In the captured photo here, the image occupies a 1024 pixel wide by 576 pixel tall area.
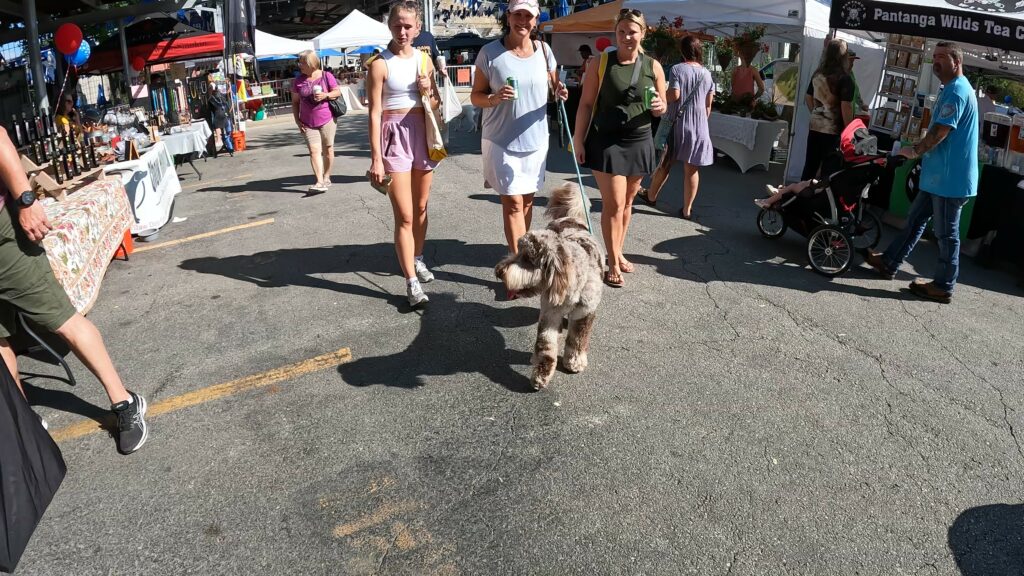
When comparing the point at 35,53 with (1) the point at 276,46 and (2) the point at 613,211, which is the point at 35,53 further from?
(1) the point at 276,46

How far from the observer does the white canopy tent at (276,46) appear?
23203 millimetres

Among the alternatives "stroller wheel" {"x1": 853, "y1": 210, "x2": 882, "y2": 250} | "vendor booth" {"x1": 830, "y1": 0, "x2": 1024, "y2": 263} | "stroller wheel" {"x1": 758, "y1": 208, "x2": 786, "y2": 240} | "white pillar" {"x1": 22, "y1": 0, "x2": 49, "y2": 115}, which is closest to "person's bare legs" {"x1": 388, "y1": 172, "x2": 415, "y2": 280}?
"stroller wheel" {"x1": 758, "y1": 208, "x2": 786, "y2": 240}

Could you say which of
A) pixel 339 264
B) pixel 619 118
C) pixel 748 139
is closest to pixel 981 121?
pixel 748 139

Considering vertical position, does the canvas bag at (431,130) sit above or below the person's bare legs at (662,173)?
above

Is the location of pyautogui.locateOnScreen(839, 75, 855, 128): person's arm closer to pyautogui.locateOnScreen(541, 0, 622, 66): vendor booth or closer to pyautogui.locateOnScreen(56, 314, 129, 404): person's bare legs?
pyautogui.locateOnScreen(56, 314, 129, 404): person's bare legs

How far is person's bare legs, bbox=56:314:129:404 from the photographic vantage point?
3.40 meters

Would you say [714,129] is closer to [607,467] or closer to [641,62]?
[641,62]

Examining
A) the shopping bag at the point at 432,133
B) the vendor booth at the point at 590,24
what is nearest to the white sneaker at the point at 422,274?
the shopping bag at the point at 432,133

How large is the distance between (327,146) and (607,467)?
748 centimetres

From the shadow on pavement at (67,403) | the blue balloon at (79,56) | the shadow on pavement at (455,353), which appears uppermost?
the blue balloon at (79,56)

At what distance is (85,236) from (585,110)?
3969mm

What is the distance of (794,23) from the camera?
32.0 feet

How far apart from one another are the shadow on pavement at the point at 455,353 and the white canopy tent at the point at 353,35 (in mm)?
19895

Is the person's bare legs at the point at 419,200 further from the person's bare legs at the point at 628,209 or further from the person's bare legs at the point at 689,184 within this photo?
the person's bare legs at the point at 689,184
